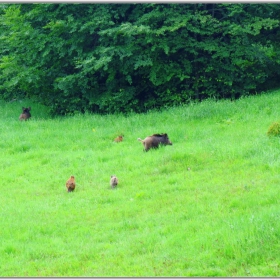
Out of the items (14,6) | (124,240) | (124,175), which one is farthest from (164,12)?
(124,240)

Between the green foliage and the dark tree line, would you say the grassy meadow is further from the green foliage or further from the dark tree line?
the dark tree line

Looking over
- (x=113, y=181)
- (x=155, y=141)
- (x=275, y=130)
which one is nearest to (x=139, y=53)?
(x=155, y=141)

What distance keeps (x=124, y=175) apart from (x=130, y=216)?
285 centimetres

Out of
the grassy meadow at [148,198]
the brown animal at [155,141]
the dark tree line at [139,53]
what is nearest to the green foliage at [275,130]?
the grassy meadow at [148,198]

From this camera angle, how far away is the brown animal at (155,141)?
609 inches

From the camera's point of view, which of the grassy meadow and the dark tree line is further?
the dark tree line

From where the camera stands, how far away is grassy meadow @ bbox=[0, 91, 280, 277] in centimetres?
880

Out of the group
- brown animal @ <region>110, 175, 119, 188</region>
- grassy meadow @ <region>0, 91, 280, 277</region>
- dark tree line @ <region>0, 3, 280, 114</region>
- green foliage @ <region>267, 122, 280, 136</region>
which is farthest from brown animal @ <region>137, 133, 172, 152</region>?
dark tree line @ <region>0, 3, 280, 114</region>

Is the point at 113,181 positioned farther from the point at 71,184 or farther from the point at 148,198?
the point at 148,198

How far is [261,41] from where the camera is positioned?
Result: 2341 cm

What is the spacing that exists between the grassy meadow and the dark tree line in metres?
2.74

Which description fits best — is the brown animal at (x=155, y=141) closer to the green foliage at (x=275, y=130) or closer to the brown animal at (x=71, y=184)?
the green foliage at (x=275, y=130)

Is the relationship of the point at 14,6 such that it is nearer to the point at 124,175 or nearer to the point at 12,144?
the point at 12,144

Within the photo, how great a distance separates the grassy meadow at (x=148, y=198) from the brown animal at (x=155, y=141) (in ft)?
0.69
